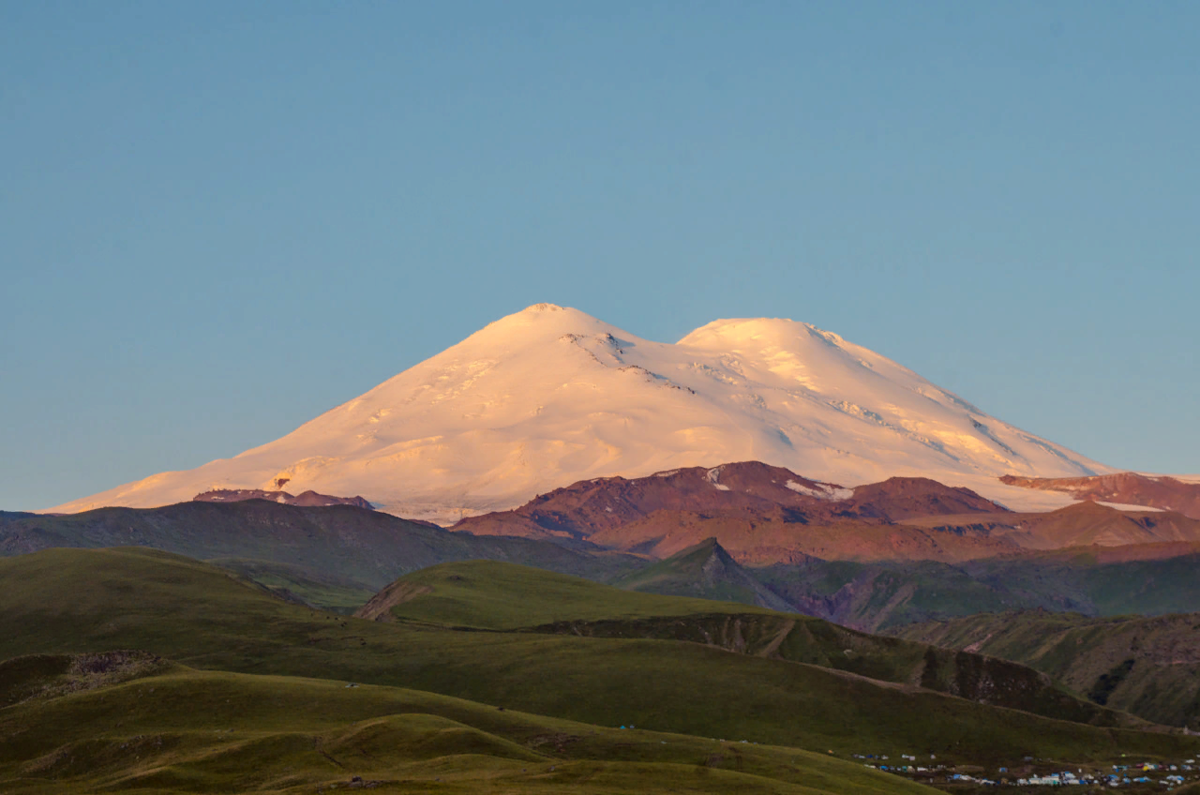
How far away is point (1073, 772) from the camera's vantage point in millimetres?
153375

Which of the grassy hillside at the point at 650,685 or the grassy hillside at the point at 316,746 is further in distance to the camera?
the grassy hillside at the point at 650,685

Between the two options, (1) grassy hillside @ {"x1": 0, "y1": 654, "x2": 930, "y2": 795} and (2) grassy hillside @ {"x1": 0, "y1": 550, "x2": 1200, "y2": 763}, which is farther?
(2) grassy hillside @ {"x1": 0, "y1": 550, "x2": 1200, "y2": 763}

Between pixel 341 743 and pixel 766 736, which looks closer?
pixel 341 743

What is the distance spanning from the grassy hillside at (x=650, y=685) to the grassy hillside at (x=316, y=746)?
35347mm

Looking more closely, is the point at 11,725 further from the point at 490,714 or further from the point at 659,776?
the point at 659,776

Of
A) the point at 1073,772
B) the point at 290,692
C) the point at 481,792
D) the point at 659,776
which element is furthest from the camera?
the point at 1073,772

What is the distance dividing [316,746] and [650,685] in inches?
3005

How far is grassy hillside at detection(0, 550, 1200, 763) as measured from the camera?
163625 millimetres

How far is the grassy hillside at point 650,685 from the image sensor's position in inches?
6442

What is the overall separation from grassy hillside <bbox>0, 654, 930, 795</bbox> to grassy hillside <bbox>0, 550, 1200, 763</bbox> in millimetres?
35347

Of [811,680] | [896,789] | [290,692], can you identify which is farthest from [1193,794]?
[290,692]

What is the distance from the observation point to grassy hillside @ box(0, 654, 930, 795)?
305 feet

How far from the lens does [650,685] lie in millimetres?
174000

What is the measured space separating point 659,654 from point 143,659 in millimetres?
78192
